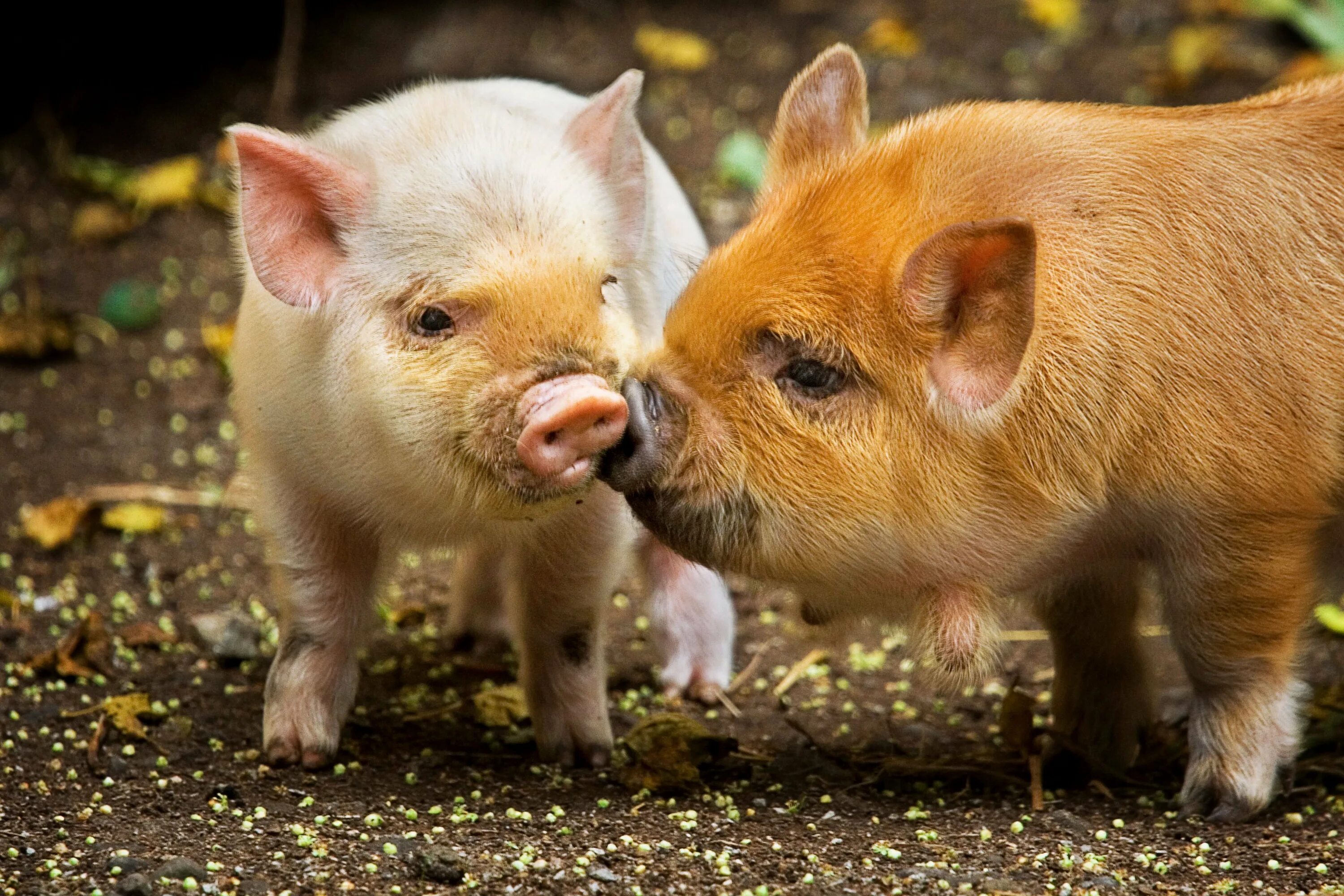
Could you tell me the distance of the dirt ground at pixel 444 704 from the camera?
3.72m

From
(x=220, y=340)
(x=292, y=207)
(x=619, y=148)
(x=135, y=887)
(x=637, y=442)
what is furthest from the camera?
(x=220, y=340)

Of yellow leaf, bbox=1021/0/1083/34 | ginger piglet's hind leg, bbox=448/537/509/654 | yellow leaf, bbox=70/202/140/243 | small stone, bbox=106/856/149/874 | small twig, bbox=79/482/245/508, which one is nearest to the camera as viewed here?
small stone, bbox=106/856/149/874

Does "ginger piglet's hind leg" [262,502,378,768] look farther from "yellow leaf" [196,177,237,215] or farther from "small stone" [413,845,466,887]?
"yellow leaf" [196,177,237,215]

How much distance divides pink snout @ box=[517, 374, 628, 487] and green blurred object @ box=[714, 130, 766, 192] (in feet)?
14.3

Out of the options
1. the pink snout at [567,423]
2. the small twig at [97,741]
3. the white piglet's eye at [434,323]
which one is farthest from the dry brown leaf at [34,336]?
the pink snout at [567,423]

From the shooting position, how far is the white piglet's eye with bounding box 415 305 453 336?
4.02 meters

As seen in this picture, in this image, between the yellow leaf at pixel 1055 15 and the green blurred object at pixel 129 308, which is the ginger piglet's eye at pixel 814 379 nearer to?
the green blurred object at pixel 129 308

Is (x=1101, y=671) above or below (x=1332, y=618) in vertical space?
Answer: below

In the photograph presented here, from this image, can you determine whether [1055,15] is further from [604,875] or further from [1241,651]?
[604,875]

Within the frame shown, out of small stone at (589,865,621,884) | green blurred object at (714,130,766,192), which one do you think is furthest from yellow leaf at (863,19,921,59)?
small stone at (589,865,621,884)

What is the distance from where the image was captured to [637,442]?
153 inches

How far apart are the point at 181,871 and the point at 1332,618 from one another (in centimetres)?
367

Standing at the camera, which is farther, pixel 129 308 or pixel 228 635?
pixel 129 308

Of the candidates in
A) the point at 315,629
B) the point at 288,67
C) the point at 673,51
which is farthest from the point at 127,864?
the point at 673,51
